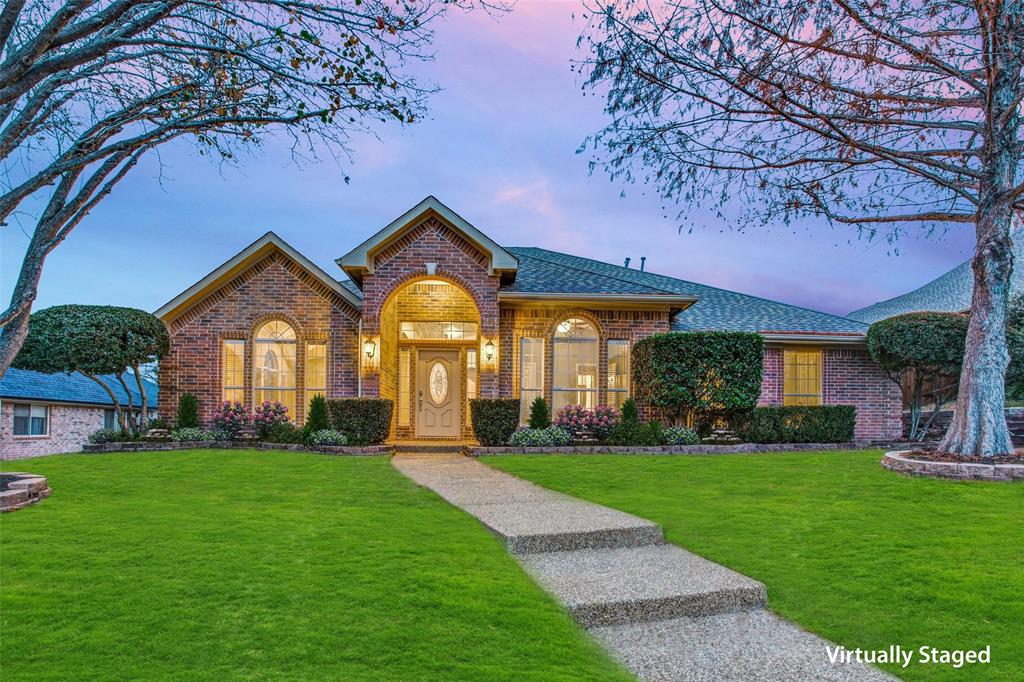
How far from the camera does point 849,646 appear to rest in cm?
384

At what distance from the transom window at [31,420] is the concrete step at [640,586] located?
2425 centimetres

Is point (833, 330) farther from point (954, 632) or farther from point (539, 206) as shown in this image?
point (539, 206)

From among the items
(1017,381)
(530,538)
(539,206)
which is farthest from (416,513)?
(539,206)

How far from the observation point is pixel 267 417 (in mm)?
13914

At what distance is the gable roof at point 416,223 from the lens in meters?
13.8

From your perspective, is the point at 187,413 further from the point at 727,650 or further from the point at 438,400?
the point at 727,650

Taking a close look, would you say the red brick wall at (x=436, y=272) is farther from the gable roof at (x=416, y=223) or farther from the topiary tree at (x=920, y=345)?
the topiary tree at (x=920, y=345)

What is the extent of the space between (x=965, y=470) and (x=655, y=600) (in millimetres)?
6647

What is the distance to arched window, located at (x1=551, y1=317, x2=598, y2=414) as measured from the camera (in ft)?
49.7

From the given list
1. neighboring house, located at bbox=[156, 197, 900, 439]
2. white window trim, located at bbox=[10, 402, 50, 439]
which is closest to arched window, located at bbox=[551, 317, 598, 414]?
neighboring house, located at bbox=[156, 197, 900, 439]

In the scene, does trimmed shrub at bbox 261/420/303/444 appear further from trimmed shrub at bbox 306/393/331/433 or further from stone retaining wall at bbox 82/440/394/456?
trimmed shrub at bbox 306/393/331/433

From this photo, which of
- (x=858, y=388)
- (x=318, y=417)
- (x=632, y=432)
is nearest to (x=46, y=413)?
(x=318, y=417)

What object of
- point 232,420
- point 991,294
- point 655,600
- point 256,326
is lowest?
point 655,600

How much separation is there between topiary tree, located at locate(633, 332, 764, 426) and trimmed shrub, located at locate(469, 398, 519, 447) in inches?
130
